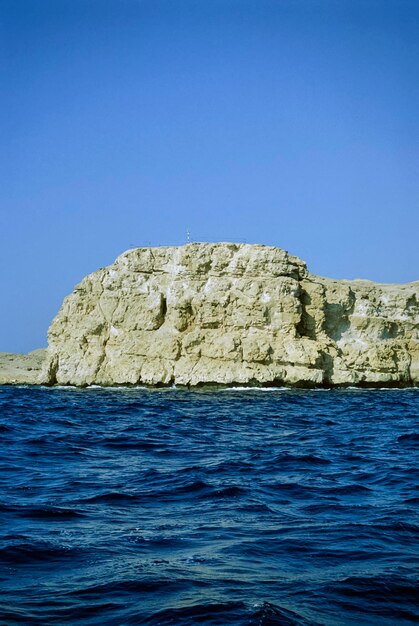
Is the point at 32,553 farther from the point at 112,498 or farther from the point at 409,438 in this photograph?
the point at 409,438

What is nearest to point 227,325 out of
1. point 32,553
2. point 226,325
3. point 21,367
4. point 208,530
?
point 226,325

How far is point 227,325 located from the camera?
51.3m

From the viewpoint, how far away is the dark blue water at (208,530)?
595cm

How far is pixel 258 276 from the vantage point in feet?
171

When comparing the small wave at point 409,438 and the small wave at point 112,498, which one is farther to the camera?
the small wave at point 409,438

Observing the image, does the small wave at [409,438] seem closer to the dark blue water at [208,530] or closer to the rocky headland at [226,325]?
the dark blue water at [208,530]

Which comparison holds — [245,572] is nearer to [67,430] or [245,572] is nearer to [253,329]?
[67,430]

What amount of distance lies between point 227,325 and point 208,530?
4296 centimetres

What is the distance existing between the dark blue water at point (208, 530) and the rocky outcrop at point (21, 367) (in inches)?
1728

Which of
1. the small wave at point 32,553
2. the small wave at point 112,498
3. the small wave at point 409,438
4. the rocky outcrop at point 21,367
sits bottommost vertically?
the small wave at point 32,553

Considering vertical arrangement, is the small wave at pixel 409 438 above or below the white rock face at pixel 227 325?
below

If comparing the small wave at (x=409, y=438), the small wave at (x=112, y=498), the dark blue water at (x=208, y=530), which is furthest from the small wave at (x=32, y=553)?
the small wave at (x=409, y=438)

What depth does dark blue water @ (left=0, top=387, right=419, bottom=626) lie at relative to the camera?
5949mm

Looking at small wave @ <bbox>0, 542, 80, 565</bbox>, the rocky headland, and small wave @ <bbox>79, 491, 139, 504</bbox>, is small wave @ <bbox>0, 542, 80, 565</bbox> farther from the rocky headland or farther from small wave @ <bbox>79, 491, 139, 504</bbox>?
the rocky headland
